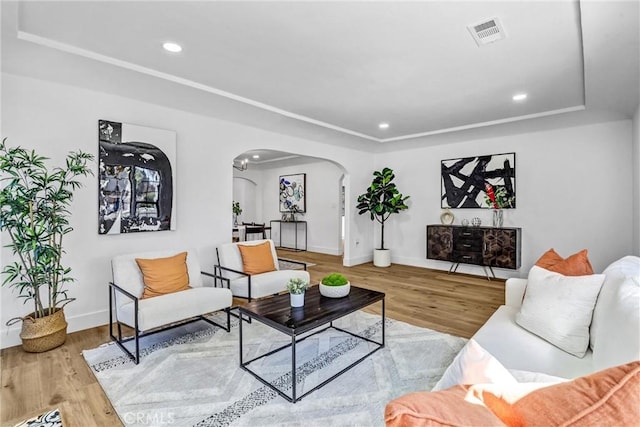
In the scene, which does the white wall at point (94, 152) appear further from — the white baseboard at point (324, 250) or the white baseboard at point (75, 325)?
the white baseboard at point (324, 250)

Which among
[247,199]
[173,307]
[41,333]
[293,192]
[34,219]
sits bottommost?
[41,333]

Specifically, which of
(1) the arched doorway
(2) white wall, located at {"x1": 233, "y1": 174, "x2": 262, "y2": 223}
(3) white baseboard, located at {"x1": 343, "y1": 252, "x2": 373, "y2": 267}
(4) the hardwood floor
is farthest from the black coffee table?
(2) white wall, located at {"x1": 233, "y1": 174, "x2": 262, "y2": 223}

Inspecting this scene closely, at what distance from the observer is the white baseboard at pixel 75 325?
292 cm

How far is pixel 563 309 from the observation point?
1.88 metres

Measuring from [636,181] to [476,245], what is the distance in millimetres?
2180

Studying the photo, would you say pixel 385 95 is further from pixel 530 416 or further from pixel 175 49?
pixel 530 416

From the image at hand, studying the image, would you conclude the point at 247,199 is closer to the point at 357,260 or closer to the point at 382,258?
the point at 357,260

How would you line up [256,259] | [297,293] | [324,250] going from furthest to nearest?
[324,250], [256,259], [297,293]

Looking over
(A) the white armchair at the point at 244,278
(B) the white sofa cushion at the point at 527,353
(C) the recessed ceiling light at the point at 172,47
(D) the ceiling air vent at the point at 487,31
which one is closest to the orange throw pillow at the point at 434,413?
(B) the white sofa cushion at the point at 527,353

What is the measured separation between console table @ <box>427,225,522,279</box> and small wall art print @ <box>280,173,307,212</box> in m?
3.97

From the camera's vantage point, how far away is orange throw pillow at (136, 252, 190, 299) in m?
3.11

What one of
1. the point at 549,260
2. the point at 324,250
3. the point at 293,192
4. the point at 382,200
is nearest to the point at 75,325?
the point at 549,260

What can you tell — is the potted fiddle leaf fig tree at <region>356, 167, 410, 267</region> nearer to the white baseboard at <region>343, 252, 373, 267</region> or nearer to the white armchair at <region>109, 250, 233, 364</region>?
the white baseboard at <region>343, 252, 373, 267</region>

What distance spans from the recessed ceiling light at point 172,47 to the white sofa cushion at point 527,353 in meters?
3.14
